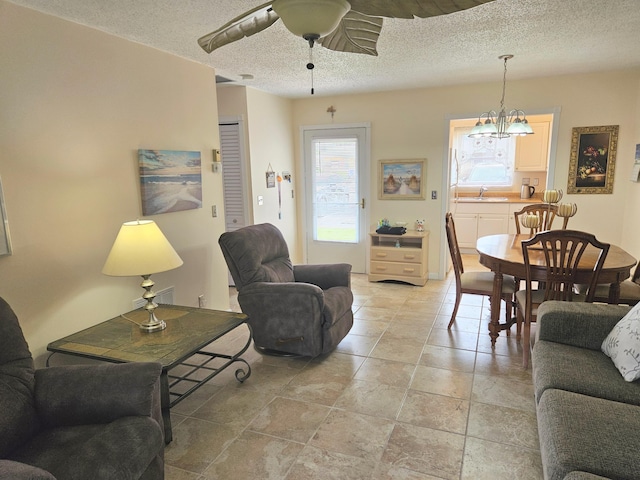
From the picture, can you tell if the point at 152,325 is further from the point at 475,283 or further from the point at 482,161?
the point at 482,161

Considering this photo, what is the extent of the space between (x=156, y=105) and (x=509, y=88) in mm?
3834

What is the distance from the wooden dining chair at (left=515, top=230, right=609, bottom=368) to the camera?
2678 millimetres

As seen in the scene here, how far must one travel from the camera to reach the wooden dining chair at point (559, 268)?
2.68m

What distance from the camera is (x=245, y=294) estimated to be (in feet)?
10.7

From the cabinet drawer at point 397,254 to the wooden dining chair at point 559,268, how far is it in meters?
2.01

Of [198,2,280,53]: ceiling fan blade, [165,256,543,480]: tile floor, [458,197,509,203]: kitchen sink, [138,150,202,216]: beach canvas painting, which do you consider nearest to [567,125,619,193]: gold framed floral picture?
[458,197,509,203]: kitchen sink

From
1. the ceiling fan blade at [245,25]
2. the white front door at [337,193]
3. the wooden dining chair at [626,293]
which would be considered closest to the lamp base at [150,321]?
the ceiling fan blade at [245,25]

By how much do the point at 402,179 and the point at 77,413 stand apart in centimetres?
450

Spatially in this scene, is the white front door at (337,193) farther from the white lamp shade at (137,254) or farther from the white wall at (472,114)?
the white lamp shade at (137,254)

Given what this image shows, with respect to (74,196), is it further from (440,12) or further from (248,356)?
(440,12)

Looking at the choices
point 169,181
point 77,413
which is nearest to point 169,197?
point 169,181

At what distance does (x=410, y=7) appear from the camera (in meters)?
1.27

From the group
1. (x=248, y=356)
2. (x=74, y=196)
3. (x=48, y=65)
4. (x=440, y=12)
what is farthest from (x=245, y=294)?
(x=440, y=12)

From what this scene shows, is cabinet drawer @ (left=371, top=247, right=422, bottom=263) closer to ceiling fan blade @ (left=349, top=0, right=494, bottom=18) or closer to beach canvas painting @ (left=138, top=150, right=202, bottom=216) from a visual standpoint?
beach canvas painting @ (left=138, top=150, right=202, bottom=216)
